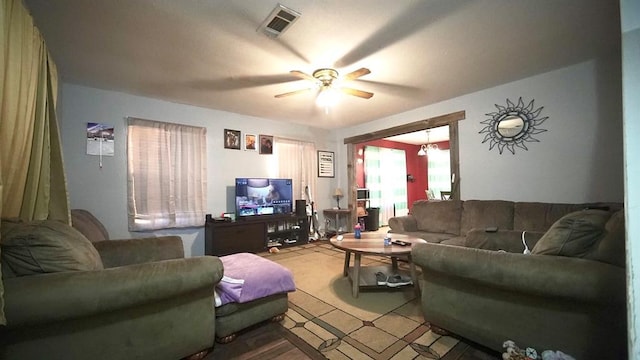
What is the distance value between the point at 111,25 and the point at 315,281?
2951mm

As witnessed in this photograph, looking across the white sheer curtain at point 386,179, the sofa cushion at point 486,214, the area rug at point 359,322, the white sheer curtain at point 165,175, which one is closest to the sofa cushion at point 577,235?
the area rug at point 359,322

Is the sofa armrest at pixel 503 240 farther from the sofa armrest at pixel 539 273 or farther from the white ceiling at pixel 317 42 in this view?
the white ceiling at pixel 317 42

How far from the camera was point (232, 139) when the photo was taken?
417cm

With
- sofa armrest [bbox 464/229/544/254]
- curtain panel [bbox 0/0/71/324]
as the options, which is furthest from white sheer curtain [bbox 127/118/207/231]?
sofa armrest [bbox 464/229/544/254]

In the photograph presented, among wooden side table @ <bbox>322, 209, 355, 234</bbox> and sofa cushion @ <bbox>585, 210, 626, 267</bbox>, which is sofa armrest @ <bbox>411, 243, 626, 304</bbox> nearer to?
sofa cushion @ <bbox>585, 210, 626, 267</bbox>

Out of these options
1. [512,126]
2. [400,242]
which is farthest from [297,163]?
[512,126]

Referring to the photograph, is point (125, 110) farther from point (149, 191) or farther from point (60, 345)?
point (60, 345)

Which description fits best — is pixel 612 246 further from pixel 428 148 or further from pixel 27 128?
pixel 428 148

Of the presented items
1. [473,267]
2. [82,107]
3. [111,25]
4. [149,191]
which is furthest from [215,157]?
[473,267]

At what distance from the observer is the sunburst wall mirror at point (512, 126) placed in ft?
9.95

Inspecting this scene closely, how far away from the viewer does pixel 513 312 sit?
138cm

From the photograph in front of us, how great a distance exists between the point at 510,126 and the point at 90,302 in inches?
169

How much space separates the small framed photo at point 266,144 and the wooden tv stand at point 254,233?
47.6 inches

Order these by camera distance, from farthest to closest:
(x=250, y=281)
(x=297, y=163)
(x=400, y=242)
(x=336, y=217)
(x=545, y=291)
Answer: (x=336, y=217), (x=297, y=163), (x=400, y=242), (x=250, y=281), (x=545, y=291)
